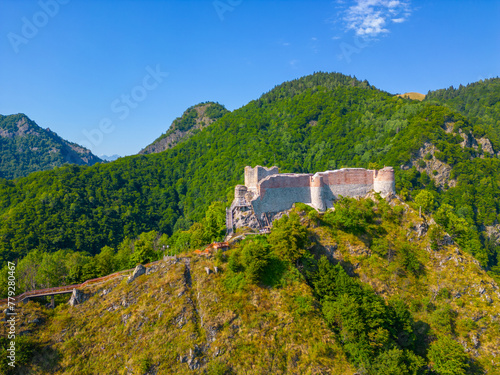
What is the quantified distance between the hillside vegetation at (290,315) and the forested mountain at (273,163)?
15305 mm

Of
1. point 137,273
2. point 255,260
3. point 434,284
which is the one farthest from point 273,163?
point 137,273

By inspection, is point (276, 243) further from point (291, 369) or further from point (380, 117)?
point (380, 117)

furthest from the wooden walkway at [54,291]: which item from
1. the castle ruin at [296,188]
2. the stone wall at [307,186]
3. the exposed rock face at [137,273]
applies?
the stone wall at [307,186]

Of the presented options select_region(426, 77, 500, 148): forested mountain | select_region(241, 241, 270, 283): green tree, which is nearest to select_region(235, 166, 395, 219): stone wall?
select_region(241, 241, 270, 283): green tree

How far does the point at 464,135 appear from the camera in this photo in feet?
322

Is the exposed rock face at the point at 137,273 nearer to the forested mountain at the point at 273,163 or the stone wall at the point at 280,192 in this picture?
the stone wall at the point at 280,192

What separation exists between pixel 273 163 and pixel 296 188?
70676 millimetres

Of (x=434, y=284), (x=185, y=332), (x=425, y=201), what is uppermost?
(x=425, y=201)

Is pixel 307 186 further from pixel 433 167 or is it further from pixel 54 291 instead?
pixel 433 167

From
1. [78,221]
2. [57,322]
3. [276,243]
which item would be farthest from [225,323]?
[78,221]

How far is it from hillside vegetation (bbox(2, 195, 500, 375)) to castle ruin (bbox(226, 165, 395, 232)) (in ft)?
13.4

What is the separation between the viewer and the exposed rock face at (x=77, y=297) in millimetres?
34500

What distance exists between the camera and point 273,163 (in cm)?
11762

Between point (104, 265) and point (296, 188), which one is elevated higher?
point (296, 188)
